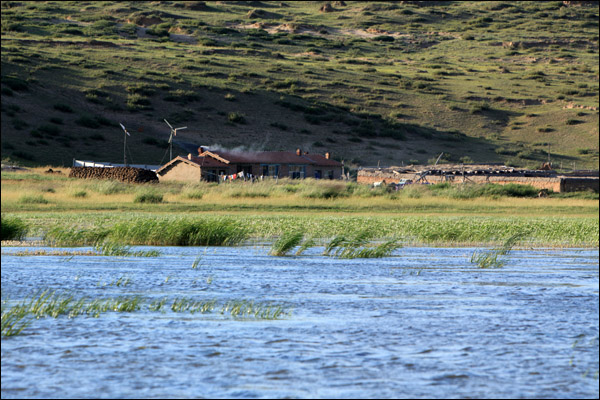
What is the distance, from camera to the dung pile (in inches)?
2564

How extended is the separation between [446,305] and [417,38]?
155 m

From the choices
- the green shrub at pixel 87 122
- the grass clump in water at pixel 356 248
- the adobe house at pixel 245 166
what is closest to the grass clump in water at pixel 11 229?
the grass clump in water at pixel 356 248

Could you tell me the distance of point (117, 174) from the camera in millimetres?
65375

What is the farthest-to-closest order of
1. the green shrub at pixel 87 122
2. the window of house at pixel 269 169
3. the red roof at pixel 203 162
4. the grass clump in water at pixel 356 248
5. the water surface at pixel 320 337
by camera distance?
the green shrub at pixel 87 122, the window of house at pixel 269 169, the red roof at pixel 203 162, the grass clump in water at pixel 356 248, the water surface at pixel 320 337

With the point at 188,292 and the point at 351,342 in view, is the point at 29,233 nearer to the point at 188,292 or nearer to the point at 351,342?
the point at 188,292

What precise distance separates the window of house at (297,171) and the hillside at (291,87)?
580 inches

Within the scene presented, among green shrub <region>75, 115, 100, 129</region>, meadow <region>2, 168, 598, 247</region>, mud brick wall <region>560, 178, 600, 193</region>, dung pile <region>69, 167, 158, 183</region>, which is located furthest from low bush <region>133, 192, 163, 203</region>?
green shrub <region>75, 115, 100, 129</region>

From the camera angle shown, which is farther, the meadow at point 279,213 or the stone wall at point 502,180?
the stone wall at point 502,180

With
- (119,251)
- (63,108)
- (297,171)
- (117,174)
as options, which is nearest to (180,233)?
(119,251)

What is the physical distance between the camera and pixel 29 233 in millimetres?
34781

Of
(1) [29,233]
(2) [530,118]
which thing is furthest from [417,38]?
(1) [29,233]

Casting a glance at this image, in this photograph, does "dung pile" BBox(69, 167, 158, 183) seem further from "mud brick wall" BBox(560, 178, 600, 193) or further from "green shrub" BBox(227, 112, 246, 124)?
"green shrub" BBox(227, 112, 246, 124)

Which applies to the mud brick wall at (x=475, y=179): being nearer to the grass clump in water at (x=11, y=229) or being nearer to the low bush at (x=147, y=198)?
the low bush at (x=147, y=198)

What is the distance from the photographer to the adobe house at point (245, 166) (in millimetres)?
71250
